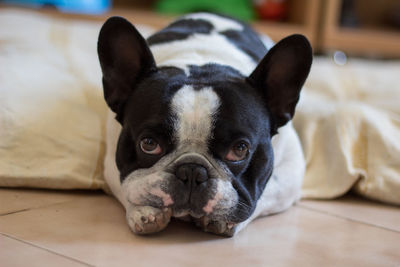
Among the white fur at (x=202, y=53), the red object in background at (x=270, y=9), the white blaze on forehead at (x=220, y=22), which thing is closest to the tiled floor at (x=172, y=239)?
the white fur at (x=202, y=53)

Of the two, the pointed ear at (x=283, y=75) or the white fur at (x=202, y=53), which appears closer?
the pointed ear at (x=283, y=75)

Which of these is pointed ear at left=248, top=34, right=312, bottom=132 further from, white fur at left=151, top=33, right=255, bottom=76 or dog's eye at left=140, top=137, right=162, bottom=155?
dog's eye at left=140, top=137, right=162, bottom=155

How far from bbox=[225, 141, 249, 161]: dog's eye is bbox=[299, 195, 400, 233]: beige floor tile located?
0.49m

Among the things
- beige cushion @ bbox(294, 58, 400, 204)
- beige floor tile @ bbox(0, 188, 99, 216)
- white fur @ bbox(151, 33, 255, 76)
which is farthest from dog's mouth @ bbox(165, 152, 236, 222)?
beige cushion @ bbox(294, 58, 400, 204)

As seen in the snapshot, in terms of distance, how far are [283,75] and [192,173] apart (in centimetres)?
42

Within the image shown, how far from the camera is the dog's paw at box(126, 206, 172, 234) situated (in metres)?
1.40

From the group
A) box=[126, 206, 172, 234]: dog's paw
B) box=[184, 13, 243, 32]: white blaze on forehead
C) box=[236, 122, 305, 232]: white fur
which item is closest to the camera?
box=[126, 206, 172, 234]: dog's paw

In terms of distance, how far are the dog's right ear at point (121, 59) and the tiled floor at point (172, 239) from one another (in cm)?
31

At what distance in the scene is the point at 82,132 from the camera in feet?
6.33

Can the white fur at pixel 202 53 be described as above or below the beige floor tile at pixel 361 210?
above

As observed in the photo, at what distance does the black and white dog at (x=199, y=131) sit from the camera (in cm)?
136

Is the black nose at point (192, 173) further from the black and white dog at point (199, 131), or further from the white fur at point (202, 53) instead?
the white fur at point (202, 53)

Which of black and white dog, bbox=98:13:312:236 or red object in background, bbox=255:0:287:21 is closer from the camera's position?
black and white dog, bbox=98:13:312:236

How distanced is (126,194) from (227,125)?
302 millimetres
